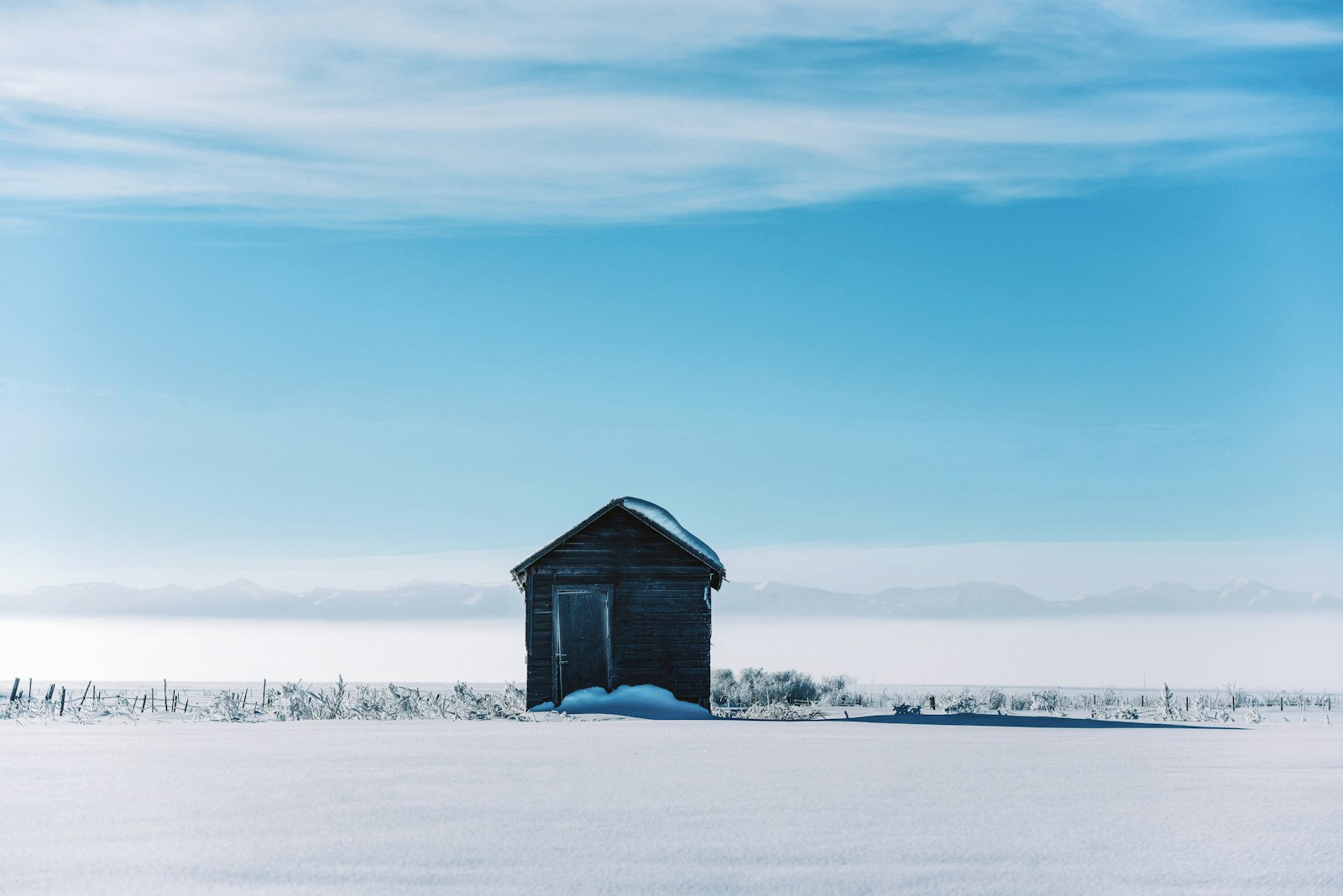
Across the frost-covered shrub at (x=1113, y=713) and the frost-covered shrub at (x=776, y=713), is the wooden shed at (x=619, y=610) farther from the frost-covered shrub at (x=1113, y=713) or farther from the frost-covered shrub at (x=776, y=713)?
the frost-covered shrub at (x=1113, y=713)

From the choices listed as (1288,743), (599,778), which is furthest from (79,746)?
(1288,743)

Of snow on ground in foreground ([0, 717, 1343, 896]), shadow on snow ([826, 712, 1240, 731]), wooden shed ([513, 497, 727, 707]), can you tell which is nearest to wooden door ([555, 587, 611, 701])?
wooden shed ([513, 497, 727, 707])

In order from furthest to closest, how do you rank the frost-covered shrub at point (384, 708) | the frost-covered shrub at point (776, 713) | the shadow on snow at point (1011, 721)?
the frost-covered shrub at point (776, 713), the frost-covered shrub at point (384, 708), the shadow on snow at point (1011, 721)

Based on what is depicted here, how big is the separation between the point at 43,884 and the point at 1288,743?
18821 mm

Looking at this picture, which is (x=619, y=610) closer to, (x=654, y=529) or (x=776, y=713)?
(x=654, y=529)

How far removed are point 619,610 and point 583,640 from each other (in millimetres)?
1140

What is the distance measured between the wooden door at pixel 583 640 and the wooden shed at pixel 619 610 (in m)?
0.02

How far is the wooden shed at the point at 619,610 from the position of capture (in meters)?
28.4

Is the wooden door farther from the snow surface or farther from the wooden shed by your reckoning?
the snow surface

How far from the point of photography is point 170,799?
1054 centimetres

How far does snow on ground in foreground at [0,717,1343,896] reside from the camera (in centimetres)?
716

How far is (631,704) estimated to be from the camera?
1081 inches

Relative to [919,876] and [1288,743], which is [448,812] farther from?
[1288,743]

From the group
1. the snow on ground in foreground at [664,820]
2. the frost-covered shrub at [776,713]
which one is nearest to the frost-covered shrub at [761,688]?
the frost-covered shrub at [776,713]
